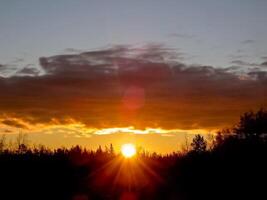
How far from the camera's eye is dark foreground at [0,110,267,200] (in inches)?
909

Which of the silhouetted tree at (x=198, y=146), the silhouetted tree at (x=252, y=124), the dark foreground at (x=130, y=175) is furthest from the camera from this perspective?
the silhouetted tree at (x=252, y=124)

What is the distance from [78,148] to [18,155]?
164 inches

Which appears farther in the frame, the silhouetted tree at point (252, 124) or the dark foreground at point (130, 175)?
the silhouetted tree at point (252, 124)

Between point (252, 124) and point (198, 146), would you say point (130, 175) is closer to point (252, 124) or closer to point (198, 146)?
point (198, 146)

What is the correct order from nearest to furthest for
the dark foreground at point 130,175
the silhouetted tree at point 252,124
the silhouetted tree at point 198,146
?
the dark foreground at point 130,175, the silhouetted tree at point 198,146, the silhouetted tree at point 252,124

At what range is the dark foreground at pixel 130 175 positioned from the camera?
75.8ft

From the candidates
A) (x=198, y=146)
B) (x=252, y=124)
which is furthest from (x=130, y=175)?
(x=252, y=124)

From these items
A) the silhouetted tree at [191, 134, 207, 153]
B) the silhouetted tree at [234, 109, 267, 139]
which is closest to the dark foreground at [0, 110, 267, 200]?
the silhouetted tree at [191, 134, 207, 153]

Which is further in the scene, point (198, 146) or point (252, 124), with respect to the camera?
point (252, 124)

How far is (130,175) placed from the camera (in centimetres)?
2766

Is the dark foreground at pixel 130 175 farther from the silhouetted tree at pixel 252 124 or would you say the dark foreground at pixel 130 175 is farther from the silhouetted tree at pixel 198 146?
the silhouetted tree at pixel 252 124

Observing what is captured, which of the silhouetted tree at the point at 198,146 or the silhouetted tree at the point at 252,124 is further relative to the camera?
the silhouetted tree at the point at 252,124

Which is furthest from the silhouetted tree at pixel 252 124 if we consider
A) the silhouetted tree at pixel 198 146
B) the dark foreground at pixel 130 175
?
the dark foreground at pixel 130 175

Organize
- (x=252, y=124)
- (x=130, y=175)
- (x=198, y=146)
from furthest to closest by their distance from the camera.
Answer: (x=252, y=124)
(x=198, y=146)
(x=130, y=175)
